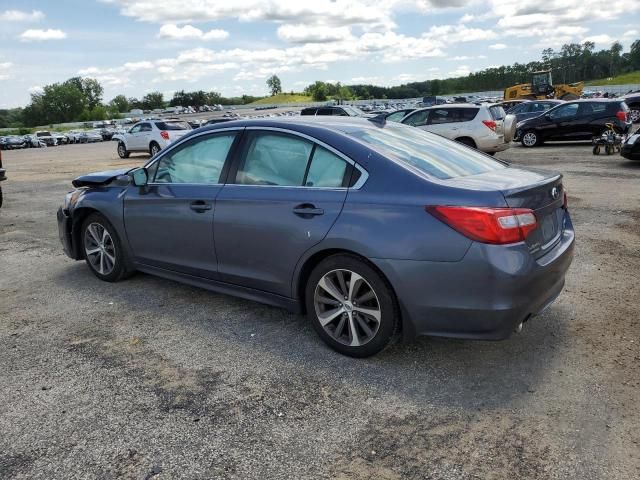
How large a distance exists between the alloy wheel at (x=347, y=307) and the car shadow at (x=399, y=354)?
17 centimetres

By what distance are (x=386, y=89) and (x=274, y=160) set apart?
161m

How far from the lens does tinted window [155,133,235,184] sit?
4.53 m

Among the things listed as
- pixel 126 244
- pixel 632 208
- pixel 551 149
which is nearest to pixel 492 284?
pixel 126 244

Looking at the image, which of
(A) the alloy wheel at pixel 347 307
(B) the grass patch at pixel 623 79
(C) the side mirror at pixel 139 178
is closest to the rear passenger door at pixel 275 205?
(A) the alloy wheel at pixel 347 307

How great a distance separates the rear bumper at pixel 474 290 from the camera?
10.5 feet

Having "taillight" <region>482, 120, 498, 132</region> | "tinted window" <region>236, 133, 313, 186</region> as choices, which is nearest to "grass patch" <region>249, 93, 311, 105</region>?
"taillight" <region>482, 120, 498, 132</region>

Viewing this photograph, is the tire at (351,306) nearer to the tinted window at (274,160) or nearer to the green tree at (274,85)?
the tinted window at (274,160)

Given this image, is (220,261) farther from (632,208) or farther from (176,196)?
(632,208)

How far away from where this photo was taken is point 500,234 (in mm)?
3195

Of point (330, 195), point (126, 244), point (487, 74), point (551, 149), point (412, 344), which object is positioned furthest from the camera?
point (487, 74)

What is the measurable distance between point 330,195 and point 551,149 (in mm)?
17253

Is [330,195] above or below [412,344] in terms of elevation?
above

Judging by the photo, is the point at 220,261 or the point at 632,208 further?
the point at 632,208

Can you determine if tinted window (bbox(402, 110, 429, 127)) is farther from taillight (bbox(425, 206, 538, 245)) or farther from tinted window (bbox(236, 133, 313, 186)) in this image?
taillight (bbox(425, 206, 538, 245))
